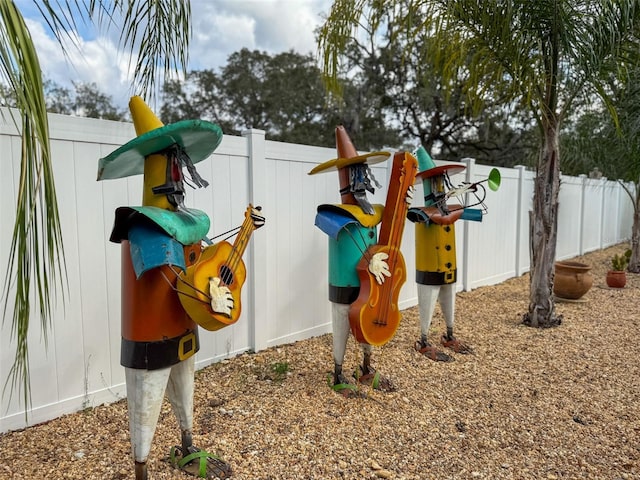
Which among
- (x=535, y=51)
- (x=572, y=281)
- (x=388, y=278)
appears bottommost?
(x=572, y=281)

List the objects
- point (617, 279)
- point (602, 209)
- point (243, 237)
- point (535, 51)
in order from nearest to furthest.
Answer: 1. point (243, 237)
2. point (535, 51)
3. point (617, 279)
4. point (602, 209)

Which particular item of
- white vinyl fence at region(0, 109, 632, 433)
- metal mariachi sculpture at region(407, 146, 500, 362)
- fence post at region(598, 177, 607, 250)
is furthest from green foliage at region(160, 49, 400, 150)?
metal mariachi sculpture at region(407, 146, 500, 362)

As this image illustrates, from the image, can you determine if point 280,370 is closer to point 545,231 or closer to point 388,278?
point 388,278

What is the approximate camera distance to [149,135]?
176 centimetres

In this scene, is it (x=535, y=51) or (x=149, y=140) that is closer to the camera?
(x=149, y=140)

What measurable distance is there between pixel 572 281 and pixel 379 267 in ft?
13.2

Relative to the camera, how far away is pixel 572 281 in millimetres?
5629

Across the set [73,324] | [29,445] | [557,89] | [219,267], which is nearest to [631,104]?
[557,89]

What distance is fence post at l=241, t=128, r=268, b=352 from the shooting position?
361cm

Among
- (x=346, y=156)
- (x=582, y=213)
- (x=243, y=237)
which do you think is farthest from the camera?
(x=582, y=213)

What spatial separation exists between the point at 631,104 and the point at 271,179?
16.0 ft

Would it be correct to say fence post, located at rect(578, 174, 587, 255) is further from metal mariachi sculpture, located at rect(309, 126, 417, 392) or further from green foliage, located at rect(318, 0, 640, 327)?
metal mariachi sculpture, located at rect(309, 126, 417, 392)

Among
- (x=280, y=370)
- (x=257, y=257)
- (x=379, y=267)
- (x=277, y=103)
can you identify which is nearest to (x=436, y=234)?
(x=379, y=267)

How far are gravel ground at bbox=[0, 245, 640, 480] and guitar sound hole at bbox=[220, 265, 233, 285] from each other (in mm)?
979
